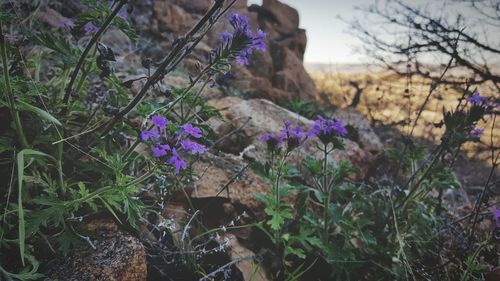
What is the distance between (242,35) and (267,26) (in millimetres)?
9724

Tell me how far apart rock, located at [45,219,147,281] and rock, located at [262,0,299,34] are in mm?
10459

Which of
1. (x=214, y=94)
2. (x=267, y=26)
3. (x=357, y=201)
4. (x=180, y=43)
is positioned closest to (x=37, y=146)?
(x=180, y=43)

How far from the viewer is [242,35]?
1746mm

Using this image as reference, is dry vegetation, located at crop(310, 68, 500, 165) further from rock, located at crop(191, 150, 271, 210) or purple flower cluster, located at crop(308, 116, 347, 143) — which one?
rock, located at crop(191, 150, 271, 210)

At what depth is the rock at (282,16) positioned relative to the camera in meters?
11.3

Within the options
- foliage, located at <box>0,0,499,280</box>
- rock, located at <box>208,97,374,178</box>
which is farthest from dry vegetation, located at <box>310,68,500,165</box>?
foliage, located at <box>0,0,499,280</box>

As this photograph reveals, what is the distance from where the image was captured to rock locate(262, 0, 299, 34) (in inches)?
444

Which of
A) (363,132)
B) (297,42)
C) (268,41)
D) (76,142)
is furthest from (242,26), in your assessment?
(297,42)

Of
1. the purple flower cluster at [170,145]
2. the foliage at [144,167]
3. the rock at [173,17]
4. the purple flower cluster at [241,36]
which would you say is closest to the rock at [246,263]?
the foliage at [144,167]

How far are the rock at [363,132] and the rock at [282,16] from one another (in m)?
5.05

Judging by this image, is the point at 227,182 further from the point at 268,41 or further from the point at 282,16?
the point at 282,16

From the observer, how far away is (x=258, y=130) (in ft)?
12.0

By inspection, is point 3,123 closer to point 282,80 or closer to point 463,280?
point 463,280

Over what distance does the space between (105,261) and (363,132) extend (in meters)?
5.10
